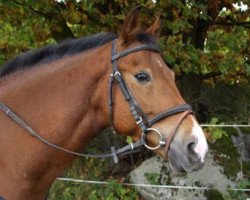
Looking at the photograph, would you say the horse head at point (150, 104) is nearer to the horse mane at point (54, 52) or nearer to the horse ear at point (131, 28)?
the horse ear at point (131, 28)

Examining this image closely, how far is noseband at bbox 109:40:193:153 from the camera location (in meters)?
3.06

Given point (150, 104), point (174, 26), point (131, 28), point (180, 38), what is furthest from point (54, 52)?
point (180, 38)

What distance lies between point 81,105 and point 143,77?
17.4 inches

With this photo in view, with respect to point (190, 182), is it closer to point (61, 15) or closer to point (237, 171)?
point (237, 171)

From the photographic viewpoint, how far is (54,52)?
344 centimetres

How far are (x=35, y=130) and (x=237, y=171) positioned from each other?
3.52 meters

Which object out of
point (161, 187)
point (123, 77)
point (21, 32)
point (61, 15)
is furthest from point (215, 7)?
point (123, 77)

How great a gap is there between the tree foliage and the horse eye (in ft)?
9.59

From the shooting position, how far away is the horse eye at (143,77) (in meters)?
3.14

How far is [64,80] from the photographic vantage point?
3332 mm

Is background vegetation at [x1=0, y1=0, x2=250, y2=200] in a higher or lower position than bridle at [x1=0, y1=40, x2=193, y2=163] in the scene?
lower

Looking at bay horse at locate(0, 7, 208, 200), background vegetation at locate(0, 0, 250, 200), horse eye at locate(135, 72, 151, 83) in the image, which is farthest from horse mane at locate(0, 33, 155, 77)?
background vegetation at locate(0, 0, 250, 200)

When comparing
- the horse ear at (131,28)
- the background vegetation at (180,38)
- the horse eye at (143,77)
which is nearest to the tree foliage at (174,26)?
the background vegetation at (180,38)

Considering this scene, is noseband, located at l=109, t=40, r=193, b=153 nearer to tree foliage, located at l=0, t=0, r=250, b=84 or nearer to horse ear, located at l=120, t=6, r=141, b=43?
horse ear, located at l=120, t=6, r=141, b=43
